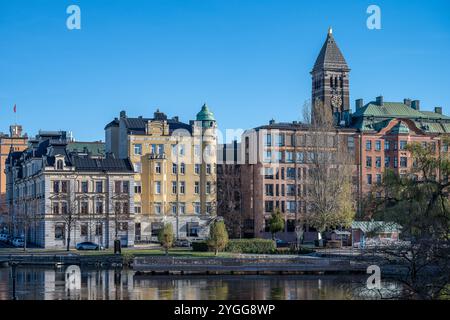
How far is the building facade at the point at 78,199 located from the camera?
9488 cm

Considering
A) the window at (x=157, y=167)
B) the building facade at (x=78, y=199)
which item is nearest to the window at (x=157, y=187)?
the window at (x=157, y=167)

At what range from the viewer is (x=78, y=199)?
95.4 m

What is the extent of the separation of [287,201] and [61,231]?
3069cm

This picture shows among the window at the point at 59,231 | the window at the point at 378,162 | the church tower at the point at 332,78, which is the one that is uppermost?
the church tower at the point at 332,78

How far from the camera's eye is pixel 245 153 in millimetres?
110188

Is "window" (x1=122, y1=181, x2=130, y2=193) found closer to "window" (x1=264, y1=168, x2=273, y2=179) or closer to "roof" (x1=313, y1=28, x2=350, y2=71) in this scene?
"window" (x1=264, y1=168, x2=273, y2=179)

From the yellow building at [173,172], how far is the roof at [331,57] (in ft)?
94.2

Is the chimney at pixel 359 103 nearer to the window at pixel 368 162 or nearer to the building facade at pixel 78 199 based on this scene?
the window at pixel 368 162

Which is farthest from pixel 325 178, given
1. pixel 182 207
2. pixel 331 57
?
pixel 331 57

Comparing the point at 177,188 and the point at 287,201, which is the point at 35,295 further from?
the point at 287,201

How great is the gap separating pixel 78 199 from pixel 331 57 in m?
50.1

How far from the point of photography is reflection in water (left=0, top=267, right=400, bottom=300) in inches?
2035

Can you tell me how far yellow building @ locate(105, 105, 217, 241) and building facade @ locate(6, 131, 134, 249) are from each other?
156 inches
